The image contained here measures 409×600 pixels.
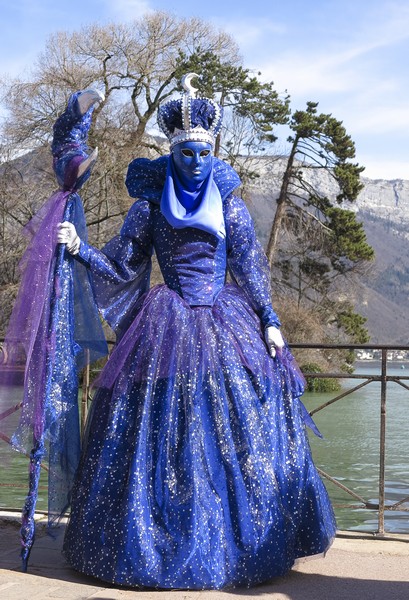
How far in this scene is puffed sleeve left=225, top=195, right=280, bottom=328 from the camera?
3.86 metres

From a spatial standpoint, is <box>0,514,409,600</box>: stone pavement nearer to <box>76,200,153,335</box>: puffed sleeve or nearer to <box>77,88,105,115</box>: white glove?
<box>76,200,153,335</box>: puffed sleeve

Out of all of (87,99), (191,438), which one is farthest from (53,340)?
(87,99)

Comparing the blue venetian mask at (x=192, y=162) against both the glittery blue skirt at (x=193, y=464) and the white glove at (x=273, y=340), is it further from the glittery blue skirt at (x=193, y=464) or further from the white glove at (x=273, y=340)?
the white glove at (x=273, y=340)

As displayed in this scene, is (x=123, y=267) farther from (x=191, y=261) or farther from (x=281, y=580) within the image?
(x=281, y=580)

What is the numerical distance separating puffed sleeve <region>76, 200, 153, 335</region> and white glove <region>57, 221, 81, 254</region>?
29 mm

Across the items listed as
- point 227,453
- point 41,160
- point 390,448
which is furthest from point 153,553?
point 41,160

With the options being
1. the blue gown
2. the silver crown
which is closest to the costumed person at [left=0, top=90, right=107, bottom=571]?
the blue gown

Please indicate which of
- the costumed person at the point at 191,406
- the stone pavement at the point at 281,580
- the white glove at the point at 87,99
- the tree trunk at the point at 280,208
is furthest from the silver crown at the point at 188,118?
the tree trunk at the point at 280,208

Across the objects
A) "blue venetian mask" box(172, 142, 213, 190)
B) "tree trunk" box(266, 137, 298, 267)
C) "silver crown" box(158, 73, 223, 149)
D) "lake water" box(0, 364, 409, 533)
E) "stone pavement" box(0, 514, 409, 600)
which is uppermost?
"tree trunk" box(266, 137, 298, 267)

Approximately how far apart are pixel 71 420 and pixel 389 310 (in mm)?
148391

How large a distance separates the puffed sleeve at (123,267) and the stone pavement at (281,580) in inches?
41.2

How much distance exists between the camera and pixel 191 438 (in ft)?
11.1

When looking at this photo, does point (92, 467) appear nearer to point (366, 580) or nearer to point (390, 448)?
point (366, 580)

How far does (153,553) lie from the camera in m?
3.27
